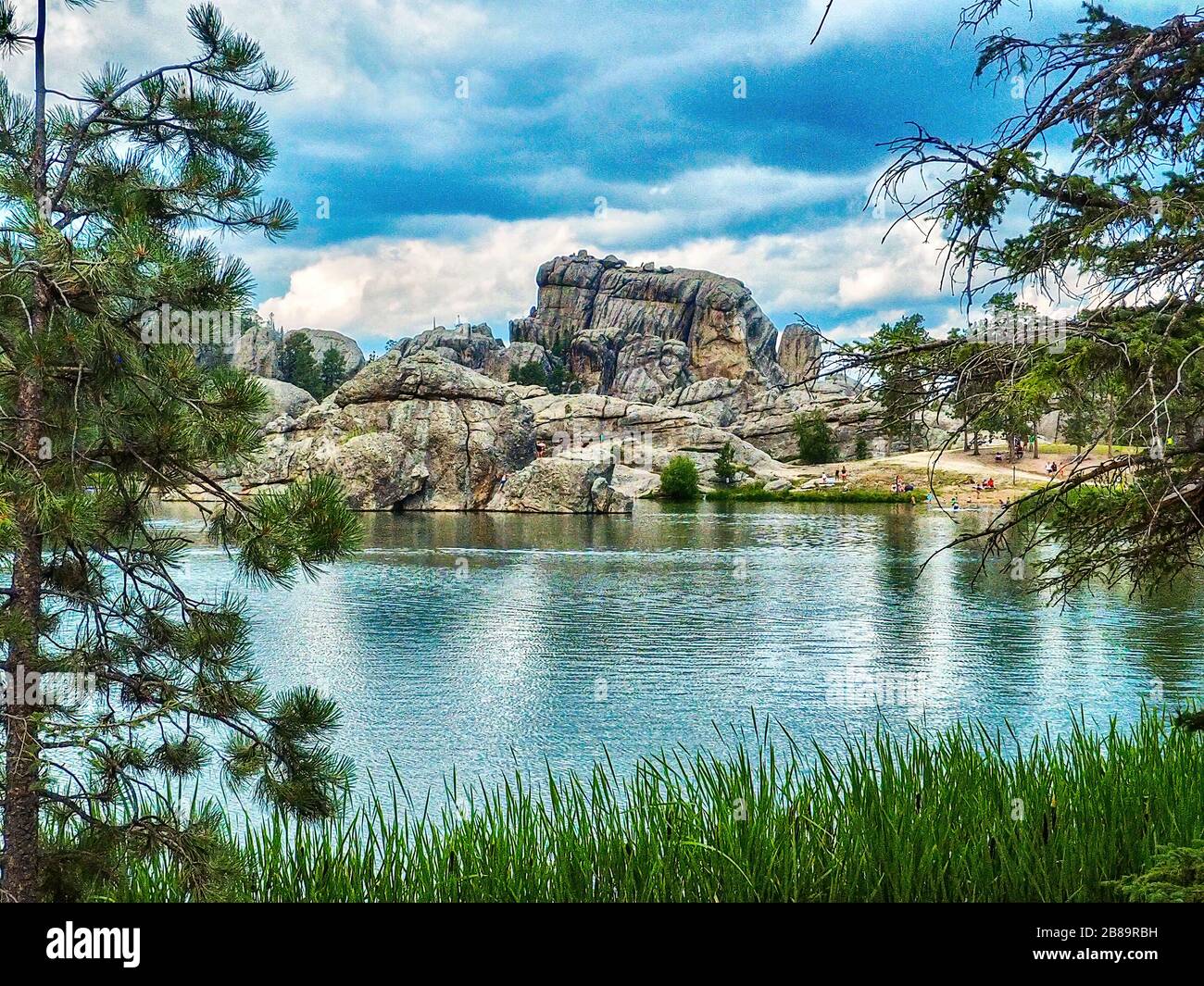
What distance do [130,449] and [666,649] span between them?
11.6 m

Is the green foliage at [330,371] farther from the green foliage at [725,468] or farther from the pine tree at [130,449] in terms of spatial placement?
the pine tree at [130,449]

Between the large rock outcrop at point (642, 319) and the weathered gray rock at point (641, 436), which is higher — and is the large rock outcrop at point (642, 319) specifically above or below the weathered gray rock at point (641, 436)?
above

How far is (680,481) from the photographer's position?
51.3 m

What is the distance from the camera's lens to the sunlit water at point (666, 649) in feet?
35.2

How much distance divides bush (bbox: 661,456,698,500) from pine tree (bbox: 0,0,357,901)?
46870 mm

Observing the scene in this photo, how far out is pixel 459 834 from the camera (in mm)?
5098

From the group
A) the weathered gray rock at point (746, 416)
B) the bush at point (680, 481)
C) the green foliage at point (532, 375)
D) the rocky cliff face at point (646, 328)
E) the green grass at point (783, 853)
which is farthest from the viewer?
the rocky cliff face at point (646, 328)

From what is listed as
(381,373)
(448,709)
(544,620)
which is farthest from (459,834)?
(381,373)

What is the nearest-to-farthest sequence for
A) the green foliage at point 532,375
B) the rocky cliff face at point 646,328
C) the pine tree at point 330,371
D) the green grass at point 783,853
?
1. the green grass at point 783,853
2. the pine tree at point 330,371
3. the green foliage at point 532,375
4. the rocky cliff face at point 646,328

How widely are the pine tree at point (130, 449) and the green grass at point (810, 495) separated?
46.1m

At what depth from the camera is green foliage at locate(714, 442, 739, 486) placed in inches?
2138

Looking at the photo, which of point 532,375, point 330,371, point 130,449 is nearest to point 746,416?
point 532,375

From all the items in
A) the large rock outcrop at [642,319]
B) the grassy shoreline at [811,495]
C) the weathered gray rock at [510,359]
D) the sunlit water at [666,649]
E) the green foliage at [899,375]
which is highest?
the large rock outcrop at [642,319]

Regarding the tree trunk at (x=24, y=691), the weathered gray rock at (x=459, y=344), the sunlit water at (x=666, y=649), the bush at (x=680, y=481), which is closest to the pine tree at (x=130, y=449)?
the tree trunk at (x=24, y=691)
